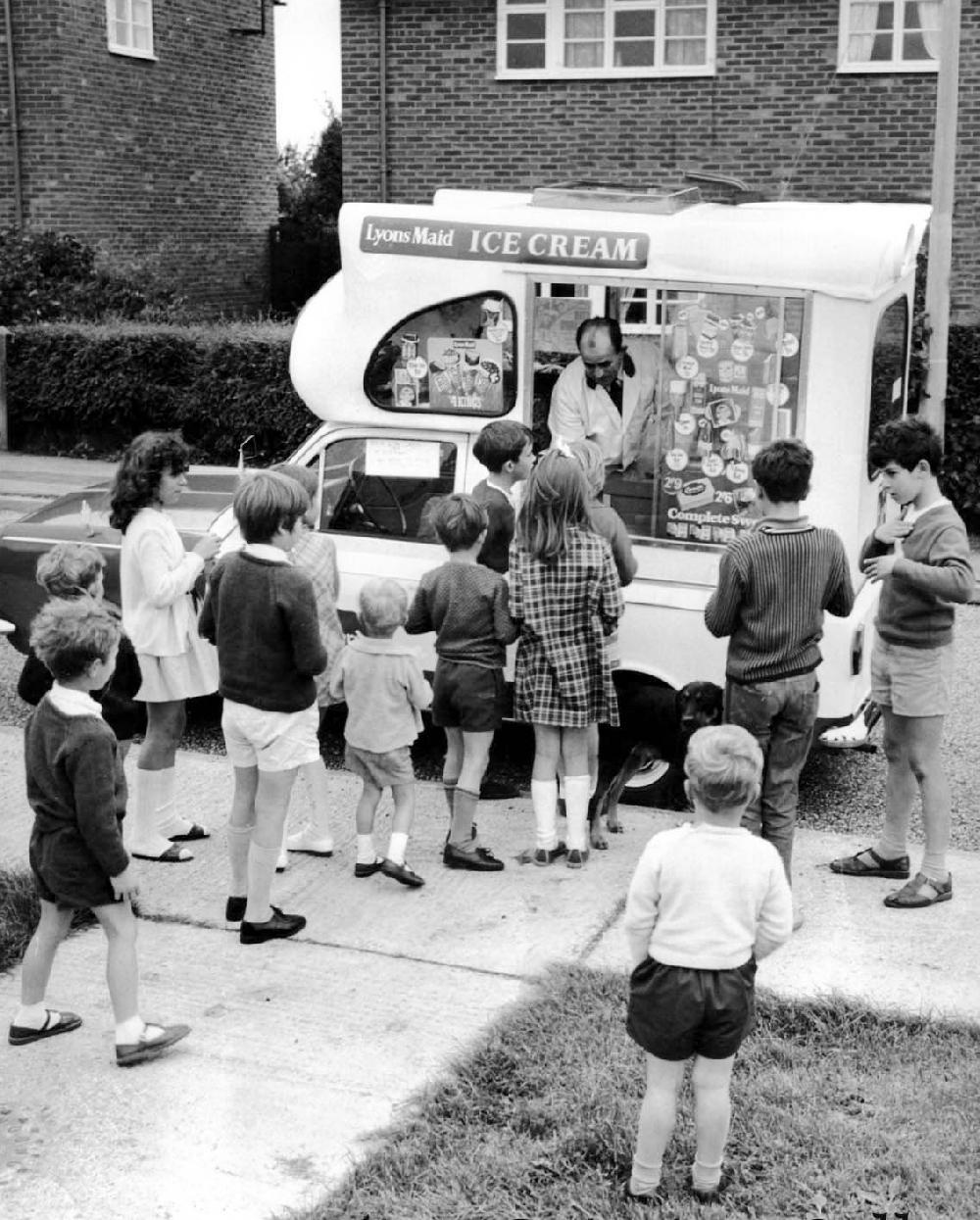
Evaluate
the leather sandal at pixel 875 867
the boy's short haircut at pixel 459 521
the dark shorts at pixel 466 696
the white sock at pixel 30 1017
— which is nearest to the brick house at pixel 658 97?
the leather sandal at pixel 875 867

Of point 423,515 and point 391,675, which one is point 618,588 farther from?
point 423,515

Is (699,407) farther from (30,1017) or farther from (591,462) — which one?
(30,1017)

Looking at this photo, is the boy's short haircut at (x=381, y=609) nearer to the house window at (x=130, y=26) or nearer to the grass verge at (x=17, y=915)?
the grass verge at (x=17, y=915)

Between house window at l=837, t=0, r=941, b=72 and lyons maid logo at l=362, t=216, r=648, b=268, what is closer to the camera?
lyons maid logo at l=362, t=216, r=648, b=268

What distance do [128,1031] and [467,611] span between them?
208 centimetres

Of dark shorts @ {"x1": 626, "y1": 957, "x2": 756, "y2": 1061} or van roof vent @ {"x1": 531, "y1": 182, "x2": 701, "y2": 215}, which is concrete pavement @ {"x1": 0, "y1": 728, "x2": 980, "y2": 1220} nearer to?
dark shorts @ {"x1": 626, "y1": 957, "x2": 756, "y2": 1061}

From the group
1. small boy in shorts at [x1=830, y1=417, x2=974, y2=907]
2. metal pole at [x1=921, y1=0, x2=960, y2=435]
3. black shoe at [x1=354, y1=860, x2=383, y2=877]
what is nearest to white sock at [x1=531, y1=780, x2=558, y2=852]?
black shoe at [x1=354, y1=860, x2=383, y2=877]

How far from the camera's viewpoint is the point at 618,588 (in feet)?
19.6

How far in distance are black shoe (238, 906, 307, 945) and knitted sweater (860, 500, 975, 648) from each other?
2336 mm

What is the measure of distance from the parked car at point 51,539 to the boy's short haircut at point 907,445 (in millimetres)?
3318

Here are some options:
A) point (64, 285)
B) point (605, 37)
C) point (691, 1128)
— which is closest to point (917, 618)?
point (691, 1128)

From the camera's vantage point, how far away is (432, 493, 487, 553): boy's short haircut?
599cm

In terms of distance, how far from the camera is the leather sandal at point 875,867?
6141 mm

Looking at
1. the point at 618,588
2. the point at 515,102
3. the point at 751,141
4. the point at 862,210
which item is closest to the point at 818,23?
the point at 751,141
